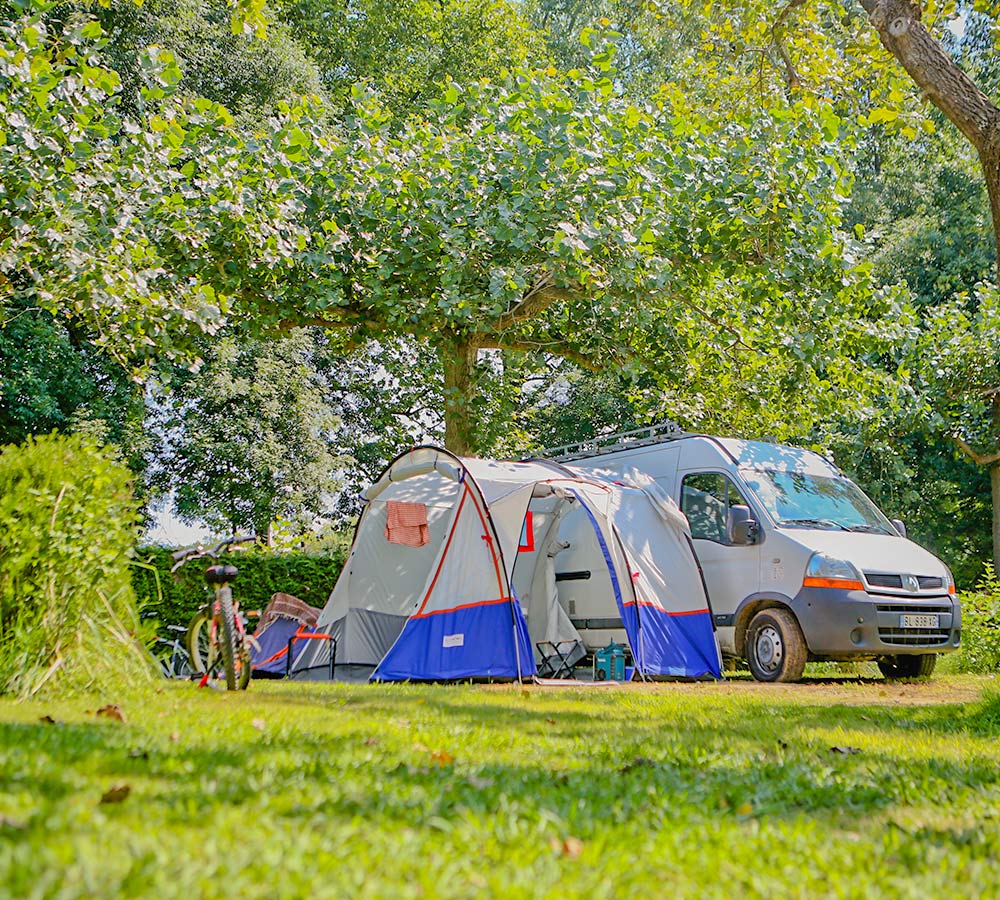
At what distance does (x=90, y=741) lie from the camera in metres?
3.91

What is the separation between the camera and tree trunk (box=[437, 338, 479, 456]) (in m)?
12.7

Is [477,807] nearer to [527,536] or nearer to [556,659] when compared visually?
[527,536]

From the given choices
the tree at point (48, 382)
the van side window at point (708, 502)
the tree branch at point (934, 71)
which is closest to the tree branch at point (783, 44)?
the tree branch at point (934, 71)

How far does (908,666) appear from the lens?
10914 millimetres

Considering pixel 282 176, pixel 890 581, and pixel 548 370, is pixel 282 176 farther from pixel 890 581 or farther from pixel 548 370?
pixel 548 370

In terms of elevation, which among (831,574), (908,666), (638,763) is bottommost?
(908,666)

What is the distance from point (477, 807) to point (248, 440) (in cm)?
2122

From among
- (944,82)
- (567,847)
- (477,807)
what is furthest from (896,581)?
(567,847)

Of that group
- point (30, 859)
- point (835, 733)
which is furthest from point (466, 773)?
point (835, 733)

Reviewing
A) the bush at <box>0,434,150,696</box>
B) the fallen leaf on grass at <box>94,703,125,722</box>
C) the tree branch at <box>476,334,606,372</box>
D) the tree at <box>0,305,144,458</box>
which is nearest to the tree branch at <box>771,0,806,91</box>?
the tree branch at <box>476,334,606,372</box>

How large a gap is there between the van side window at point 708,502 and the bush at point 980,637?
3.90 meters

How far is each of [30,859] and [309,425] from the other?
2244 centimetres

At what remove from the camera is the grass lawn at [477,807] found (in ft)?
7.59

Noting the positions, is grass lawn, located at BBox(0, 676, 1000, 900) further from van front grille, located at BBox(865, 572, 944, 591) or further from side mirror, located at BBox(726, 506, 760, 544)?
side mirror, located at BBox(726, 506, 760, 544)
